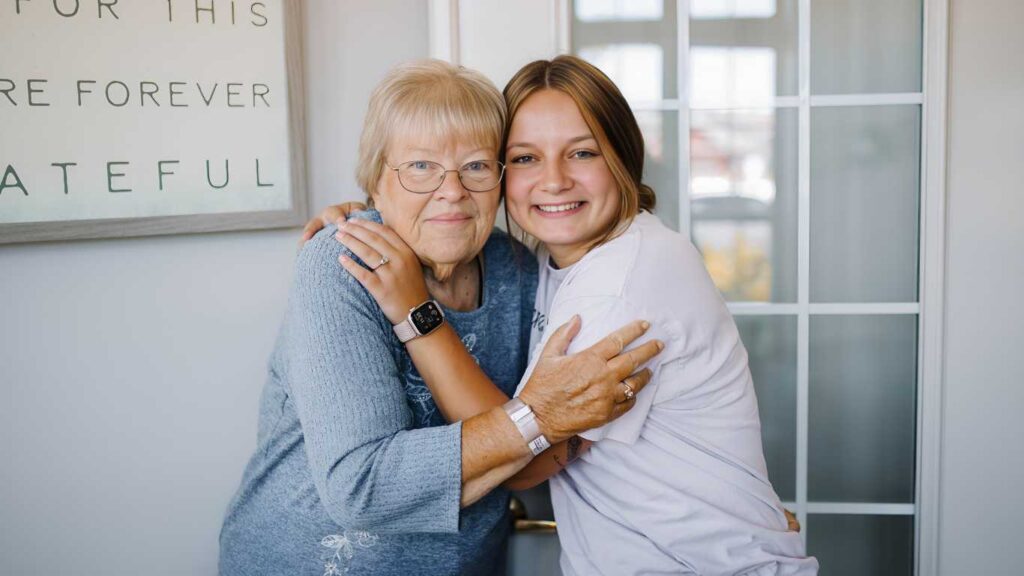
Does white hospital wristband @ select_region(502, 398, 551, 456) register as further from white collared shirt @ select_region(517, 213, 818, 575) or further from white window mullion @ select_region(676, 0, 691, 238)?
white window mullion @ select_region(676, 0, 691, 238)

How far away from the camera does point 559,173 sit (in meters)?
1.42

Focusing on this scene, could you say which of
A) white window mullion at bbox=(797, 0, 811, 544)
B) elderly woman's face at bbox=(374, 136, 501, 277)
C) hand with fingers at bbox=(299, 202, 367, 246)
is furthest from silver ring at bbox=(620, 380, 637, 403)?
white window mullion at bbox=(797, 0, 811, 544)

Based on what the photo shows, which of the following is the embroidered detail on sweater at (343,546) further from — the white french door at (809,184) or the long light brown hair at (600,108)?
the white french door at (809,184)

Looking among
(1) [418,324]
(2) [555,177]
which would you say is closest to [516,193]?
(2) [555,177]

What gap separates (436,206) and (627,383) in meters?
0.43

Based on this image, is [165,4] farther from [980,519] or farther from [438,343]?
[980,519]

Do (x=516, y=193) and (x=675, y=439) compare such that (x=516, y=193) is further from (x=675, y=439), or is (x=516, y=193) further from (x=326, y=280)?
(x=675, y=439)

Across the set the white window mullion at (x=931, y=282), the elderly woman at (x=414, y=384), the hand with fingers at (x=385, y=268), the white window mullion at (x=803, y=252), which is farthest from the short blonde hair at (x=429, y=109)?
the white window mullion at (x=931, y=282)

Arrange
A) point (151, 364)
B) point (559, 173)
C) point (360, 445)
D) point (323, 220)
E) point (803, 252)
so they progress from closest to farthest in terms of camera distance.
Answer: point (360, 445)
point (559, 173)
point (323, 220)
point (151, 364)
point (803, 252)

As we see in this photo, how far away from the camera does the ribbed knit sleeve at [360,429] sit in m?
1.21

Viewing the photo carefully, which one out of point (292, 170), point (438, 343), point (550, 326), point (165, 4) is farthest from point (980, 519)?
point (165, 4)

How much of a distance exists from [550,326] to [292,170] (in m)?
0.75

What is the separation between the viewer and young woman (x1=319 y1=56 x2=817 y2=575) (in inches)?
50.5

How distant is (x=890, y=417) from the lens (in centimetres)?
182
